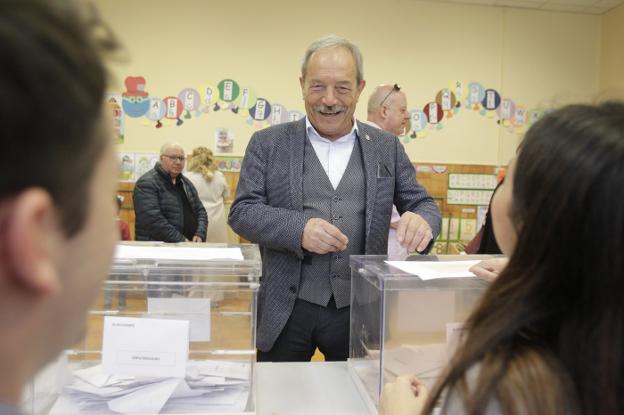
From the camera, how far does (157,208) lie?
3311 millimetres

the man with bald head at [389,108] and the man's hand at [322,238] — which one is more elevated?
the man with bald head at [389,108]

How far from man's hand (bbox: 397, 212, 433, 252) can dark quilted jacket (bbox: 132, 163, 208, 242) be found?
222cm

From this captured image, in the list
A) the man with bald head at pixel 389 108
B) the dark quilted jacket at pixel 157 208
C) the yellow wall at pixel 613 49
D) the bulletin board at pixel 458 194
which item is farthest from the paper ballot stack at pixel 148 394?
the yellow wall at pixel 613 49

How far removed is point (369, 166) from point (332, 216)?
188 millimetres

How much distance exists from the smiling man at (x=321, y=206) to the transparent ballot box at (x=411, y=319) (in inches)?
11.6

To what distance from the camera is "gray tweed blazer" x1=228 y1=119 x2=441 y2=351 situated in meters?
1.42

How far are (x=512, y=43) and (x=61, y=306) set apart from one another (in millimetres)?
5047

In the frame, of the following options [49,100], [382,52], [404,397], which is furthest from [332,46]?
[382,52]

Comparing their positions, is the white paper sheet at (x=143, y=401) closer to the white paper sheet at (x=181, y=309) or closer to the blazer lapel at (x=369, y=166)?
the white paper sheet at (x=181, y=309)

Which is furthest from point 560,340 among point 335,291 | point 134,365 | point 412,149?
point 412,149

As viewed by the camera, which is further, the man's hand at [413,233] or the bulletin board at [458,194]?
the bulletin board at [458,194]

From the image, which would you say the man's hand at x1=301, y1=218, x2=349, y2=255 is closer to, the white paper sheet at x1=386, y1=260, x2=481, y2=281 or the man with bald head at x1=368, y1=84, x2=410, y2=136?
the white paper sheet at x1=386, y1=260, x2=481, y2=281

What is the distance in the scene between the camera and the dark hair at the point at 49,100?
282 mm

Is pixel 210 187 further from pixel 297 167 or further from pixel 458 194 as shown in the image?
pixel 297 167
